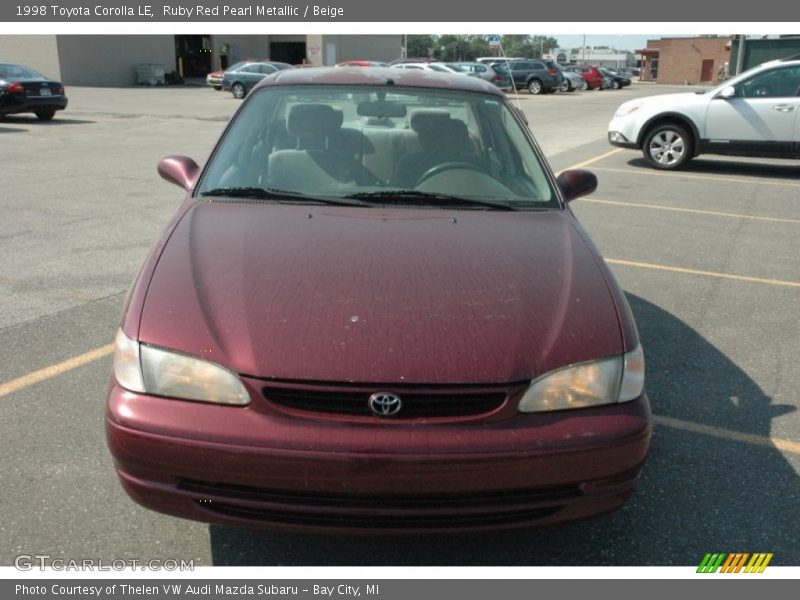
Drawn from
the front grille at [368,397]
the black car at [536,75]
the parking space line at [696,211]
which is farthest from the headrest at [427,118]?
the black car at [536,75]

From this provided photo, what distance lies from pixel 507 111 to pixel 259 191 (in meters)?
1.51

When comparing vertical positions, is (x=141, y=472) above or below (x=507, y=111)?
below

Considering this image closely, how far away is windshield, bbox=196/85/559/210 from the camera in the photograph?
3.70 meters

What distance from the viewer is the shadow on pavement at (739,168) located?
41.8 feet

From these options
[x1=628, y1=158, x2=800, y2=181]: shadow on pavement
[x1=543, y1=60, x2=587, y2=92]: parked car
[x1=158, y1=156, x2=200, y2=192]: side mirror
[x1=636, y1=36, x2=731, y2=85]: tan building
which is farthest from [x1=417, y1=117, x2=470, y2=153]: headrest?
[x1=636, y1=36, x2=731, y2=85]: tan building

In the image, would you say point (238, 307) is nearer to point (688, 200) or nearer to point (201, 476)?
point (201, 476)

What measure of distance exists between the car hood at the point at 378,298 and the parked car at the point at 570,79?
1476 inches

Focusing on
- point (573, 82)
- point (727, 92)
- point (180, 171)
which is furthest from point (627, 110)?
point (573, 82)

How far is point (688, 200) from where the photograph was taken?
10031mm

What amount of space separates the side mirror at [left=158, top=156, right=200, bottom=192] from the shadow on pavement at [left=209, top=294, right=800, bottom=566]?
1.81 meters

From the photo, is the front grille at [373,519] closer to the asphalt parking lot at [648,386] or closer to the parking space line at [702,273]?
the asphalt parking lot at [648,386]

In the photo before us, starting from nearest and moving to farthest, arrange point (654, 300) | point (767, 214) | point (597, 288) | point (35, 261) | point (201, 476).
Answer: point (201, 476) → point (597, 288) → point (654, 300) → point (35, 261) → point (767, 214)

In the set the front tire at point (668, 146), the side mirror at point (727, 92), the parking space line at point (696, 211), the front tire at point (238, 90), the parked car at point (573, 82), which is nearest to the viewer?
the parking space line at point (696, 211)

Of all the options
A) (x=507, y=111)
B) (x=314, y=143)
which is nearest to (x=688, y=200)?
(x=507, y=111)
